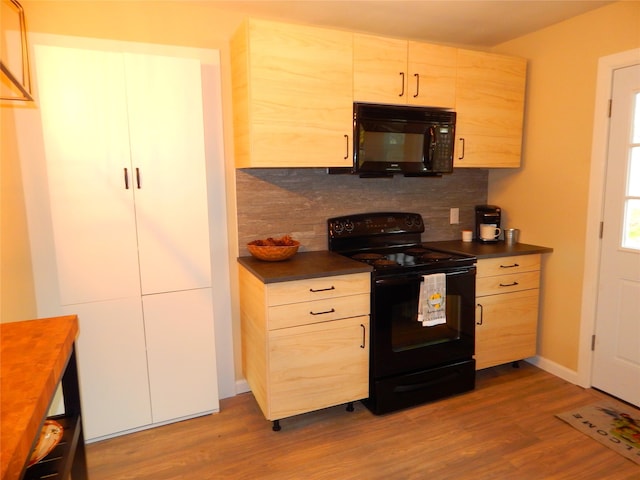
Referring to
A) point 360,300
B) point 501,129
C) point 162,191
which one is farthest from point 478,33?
point 162,191

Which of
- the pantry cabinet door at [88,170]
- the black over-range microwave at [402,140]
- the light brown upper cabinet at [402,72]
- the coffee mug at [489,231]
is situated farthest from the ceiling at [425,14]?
the coffee mug at [489,231]

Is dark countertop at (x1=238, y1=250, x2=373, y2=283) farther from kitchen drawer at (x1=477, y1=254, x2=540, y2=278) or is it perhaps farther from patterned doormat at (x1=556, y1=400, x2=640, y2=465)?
patterned doormat at (x1=556, y1=400, x2=640, y2=465)

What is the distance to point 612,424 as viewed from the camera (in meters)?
2.32

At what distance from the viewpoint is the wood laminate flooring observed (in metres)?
1.99

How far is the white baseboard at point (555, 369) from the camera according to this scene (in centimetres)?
281

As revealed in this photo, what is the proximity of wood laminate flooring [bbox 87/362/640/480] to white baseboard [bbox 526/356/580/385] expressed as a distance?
7.2 inches

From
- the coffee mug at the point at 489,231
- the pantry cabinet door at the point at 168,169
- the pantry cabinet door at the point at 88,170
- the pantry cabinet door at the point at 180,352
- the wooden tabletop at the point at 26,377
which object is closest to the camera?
the wooden tabletop at the point at 26,377

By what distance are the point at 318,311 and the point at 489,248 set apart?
1.43m

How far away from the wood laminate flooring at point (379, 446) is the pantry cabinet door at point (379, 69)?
1928 millimetres

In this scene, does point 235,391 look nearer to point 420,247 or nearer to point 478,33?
point 420,247

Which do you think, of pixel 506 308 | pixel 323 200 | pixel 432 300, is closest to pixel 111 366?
pixel 323 200

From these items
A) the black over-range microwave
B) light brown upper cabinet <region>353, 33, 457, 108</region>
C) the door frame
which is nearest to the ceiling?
light brown upper cabinet <region>353, 33, 457, 108</region>

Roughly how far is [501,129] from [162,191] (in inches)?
90.9

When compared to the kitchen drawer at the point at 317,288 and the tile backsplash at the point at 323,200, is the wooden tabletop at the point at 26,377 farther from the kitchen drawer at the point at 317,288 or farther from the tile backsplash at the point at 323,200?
the tile backsplash at the point at 323,200
